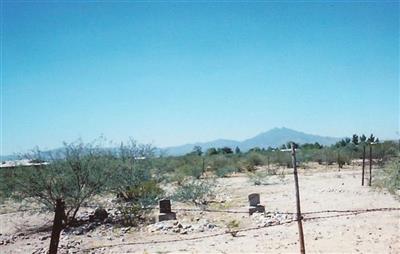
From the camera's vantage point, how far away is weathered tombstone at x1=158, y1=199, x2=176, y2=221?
20609 millimetres

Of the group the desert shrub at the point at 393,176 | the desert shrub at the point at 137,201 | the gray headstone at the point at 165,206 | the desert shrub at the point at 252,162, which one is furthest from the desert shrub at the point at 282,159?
the desert shrub at the point at 393,176

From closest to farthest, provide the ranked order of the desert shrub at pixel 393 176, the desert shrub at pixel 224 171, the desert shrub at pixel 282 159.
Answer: the desert shrub at pixel 393 176 < the desert shrub at pixel 224 171 < the desert shrub at pixel 282 159

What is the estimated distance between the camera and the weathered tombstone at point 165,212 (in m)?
20.6

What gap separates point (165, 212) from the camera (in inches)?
825

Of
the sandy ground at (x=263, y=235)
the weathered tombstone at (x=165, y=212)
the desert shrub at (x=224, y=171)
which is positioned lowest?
the sandy ground at (x=263, y=235)

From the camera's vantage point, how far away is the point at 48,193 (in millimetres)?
18703

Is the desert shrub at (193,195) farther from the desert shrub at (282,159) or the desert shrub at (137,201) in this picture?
the desert shrub at (282,159)

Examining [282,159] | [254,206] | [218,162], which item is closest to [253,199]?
[254,206]

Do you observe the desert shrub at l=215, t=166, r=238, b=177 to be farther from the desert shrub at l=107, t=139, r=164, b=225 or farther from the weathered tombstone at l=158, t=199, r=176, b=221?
the weathered tombstone at l=158, t=199, r=176, b=221

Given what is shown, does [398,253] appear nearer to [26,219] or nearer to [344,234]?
[344,234]

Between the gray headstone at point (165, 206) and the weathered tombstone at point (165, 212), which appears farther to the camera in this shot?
the gray headstone at point (165, 206)

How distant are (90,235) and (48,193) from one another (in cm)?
280

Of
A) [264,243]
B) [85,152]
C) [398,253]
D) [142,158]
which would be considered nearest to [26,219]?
[85,152]

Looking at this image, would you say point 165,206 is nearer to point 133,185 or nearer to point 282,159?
point 133,185
